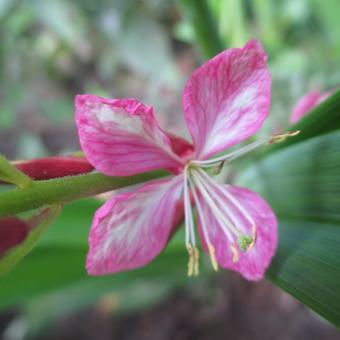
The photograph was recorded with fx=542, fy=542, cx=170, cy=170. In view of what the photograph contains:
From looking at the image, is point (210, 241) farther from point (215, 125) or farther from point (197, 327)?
point (197, 327)

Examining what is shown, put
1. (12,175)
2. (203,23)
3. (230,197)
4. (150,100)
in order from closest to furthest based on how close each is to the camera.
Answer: (12,175), (230,197), (203,23), (150,100)

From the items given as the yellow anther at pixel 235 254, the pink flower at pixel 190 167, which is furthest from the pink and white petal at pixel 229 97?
the yellow anther at pixel 235 254

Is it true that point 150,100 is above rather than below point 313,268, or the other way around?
above

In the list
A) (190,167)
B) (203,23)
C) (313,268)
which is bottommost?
(313,268)

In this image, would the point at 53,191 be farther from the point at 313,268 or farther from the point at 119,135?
the point at 313,268

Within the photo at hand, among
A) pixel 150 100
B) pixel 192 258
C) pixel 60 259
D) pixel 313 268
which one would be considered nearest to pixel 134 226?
pixel 192 258
